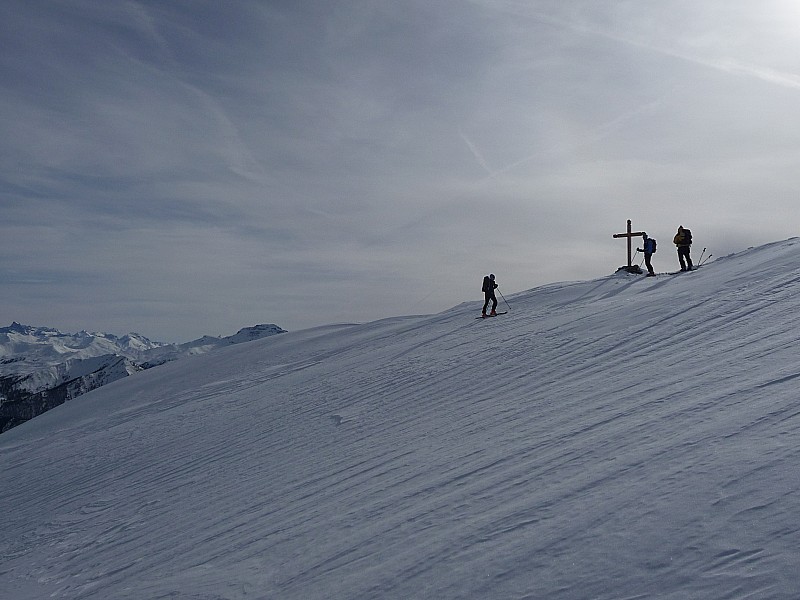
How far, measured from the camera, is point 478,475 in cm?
650

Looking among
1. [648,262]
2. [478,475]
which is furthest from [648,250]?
[478,475]

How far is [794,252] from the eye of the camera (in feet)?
51.5

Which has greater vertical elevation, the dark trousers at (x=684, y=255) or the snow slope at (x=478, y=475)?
the dark trousers at (x=684, y=255)

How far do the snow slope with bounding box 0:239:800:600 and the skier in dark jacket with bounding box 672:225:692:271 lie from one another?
3.59 m

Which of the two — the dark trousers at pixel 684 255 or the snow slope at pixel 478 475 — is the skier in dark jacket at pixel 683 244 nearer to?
the dark trousers at pixel 684 255

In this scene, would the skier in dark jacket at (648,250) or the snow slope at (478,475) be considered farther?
the skier in dark jacket at (648,250)

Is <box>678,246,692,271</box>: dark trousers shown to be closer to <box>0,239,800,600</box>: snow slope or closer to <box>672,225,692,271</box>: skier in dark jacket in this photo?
<box>672,225,692,271</box>: skier in dark jacket

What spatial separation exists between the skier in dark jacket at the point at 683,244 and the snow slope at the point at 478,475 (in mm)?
3593

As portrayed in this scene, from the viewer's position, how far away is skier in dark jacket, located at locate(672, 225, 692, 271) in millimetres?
20016

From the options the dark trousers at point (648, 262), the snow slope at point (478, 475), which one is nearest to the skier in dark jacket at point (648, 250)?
the dark trousers at point (648, 262)

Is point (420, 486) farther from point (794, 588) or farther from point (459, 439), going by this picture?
point (794, 588)

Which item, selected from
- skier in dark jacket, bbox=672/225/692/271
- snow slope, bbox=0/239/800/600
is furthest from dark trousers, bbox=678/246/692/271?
snow slope, bbox=0/239/800/600

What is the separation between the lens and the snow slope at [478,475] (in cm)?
418

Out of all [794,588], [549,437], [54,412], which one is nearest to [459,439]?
[549,437]
